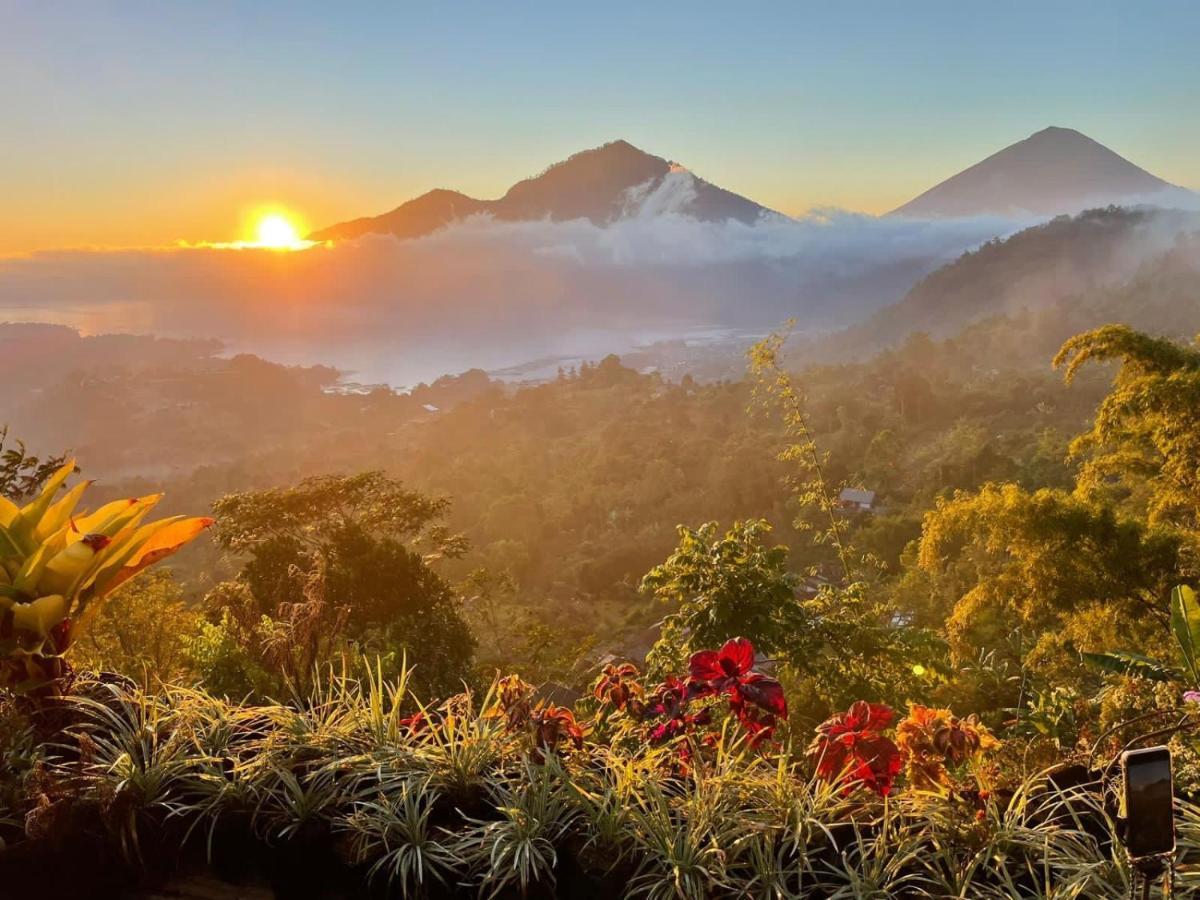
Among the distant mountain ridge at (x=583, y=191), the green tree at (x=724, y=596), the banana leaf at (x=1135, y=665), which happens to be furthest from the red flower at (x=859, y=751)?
the distant mountain ridge at (x=583, y=191)

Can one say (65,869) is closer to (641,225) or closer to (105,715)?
(105,715)

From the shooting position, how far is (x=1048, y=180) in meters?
152

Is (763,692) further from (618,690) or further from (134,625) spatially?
(134,625)

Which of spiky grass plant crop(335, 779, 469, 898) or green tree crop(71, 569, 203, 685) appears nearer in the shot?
spiky grass plant crop(335, 779, 469, 898)

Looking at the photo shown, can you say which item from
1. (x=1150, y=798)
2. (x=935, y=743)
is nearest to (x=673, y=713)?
(x=935, y=743)

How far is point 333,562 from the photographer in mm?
6809

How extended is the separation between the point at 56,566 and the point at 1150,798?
171 cm

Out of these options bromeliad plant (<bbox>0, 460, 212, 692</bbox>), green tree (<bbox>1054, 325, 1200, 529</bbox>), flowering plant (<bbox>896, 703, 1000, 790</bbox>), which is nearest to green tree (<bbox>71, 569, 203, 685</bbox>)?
bromeliad plant (<bbox>0, 460, 212, 692</bbox>)

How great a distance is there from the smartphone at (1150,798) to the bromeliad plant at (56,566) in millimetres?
1589

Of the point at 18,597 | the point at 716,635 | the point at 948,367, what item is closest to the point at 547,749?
the point at 18,597

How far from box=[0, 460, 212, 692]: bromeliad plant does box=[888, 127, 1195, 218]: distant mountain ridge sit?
6840 inches

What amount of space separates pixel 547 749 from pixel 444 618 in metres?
5.93

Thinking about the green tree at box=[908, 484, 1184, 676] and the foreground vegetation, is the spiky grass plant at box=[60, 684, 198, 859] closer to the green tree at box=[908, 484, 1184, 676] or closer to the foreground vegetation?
the foreground vegetation

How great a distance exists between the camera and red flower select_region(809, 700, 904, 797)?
3.89 ft
